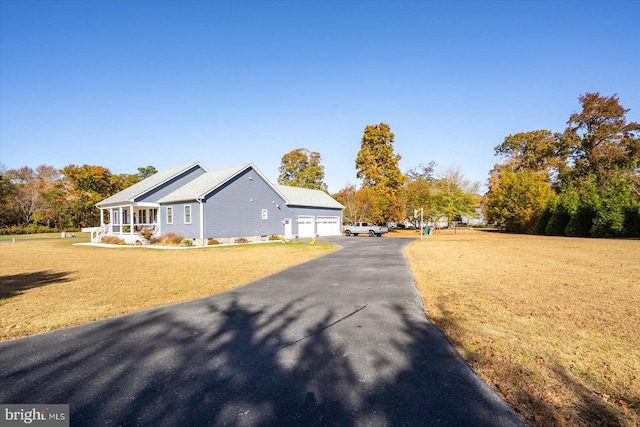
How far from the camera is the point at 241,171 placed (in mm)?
27625

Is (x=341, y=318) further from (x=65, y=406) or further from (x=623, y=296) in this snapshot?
(x=623, y=296)

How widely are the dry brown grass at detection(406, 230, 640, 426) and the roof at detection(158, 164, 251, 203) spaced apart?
19938 millimetres

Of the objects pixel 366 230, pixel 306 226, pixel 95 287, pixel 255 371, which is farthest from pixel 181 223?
pixel 255 371

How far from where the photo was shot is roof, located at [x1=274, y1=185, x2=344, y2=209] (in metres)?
35.1

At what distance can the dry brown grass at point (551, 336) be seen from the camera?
3.25m

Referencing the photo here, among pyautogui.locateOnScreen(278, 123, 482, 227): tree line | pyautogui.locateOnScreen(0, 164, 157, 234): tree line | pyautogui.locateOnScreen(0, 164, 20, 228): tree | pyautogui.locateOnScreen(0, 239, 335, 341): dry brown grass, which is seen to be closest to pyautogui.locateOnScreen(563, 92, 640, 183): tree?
pyautogui.locateOnScreen(278, 123, 482, 227): tree line

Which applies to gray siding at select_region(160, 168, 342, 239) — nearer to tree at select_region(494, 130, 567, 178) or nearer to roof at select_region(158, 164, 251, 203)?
roof at select_region(158, 164, 251, 203)

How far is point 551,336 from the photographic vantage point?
5.02 m

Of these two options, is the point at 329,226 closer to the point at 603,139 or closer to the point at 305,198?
the point at 305,198

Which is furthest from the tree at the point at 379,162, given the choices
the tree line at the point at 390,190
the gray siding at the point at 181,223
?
the gray siding at the point at 181,223

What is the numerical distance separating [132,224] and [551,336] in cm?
2832

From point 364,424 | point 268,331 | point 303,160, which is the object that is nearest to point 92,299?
point 268,331

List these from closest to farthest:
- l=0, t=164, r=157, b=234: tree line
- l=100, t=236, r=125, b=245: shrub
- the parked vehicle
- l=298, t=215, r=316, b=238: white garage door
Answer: l=100, t=236, r=125, b=245: shrub < l=298, t=215, r=316, b=238: white garage door < the parked vehicle < l=0, t=164, r=157, b=234: tree line

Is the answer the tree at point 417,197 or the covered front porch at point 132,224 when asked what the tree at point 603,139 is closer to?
the tree at point 417,197
